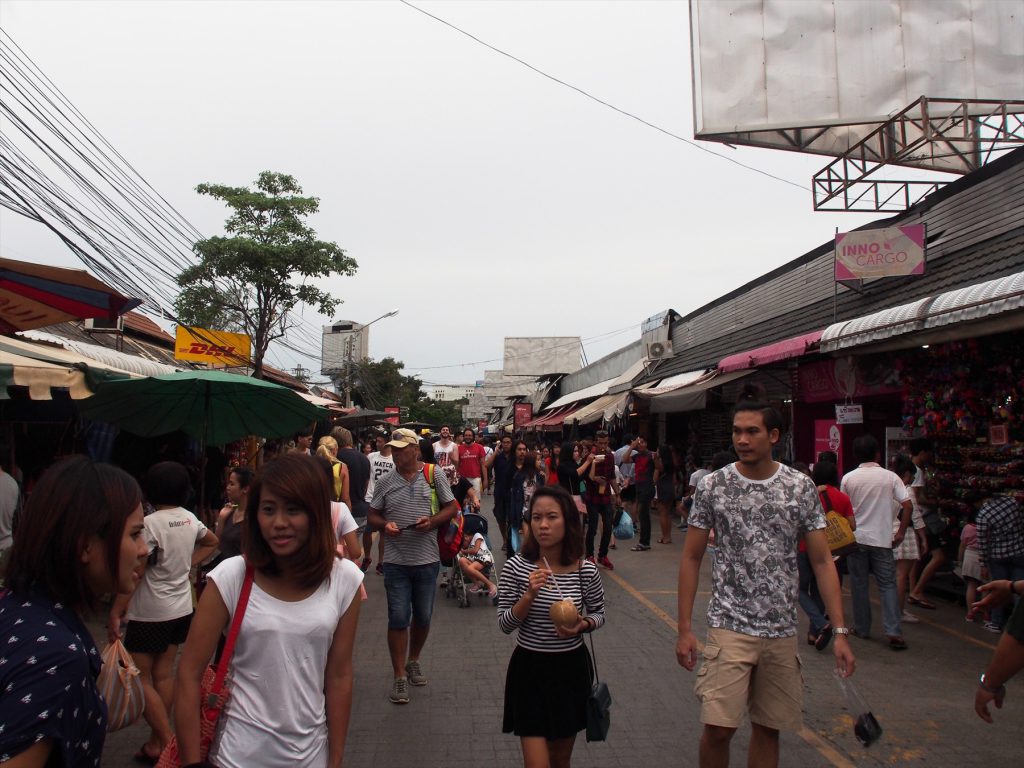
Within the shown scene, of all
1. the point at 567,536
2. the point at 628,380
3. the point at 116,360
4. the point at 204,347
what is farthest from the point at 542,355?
the point at 567,536

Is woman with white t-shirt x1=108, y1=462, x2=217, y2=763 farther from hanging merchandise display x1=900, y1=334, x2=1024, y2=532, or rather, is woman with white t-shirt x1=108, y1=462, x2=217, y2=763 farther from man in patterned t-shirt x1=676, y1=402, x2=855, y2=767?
hanging merchandise display x1=900, y1=334, x2=1024, y2=532

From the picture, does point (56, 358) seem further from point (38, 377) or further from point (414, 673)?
point (414, 673)

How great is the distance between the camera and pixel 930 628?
8.26 meters

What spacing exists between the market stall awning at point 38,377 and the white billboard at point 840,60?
11.2 meters

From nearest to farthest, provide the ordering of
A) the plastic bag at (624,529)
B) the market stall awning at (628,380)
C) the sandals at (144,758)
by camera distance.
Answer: the sandals at (144,758) → the plastic bag at (624,529) → the market stall awning at (628,380)

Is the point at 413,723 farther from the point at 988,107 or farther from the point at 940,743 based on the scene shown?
the point at 988,107

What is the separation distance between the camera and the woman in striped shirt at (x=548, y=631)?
366 cm

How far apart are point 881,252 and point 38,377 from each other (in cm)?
1087

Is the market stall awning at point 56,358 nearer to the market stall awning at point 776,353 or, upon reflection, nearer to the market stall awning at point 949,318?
the market stall awning at point 949,318

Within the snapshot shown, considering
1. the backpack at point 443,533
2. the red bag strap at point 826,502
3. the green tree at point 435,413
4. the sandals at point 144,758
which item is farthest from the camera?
the green tree at point 435,413

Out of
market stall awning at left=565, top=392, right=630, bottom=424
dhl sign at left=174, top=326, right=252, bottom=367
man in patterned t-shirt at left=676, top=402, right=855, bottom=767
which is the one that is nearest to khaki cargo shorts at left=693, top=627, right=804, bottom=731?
man in patterned t-shirt at left=676, top=402, right=855, bottom=767

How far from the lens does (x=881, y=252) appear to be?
12203mm

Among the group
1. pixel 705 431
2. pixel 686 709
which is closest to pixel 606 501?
pixel 686 709

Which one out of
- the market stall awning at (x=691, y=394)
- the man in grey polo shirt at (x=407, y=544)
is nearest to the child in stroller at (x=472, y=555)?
the man in grey polo shirt at (x=407, y=544)
